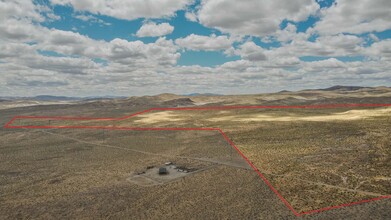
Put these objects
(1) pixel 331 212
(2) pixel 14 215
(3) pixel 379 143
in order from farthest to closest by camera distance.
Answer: (3) pixel 379 143 < (2) pixel 14 215 < (1) pixel 331 212

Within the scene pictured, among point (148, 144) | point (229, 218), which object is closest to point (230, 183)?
point (229, 218)

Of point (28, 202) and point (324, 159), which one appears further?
point (324, 159)

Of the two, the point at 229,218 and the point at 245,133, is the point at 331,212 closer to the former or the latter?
the point at 229,218

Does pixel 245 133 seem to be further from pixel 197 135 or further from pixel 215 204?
pixel 215 204

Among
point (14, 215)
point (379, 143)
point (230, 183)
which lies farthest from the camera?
point (379, 143)

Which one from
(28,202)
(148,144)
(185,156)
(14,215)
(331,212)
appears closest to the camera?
(331,212)

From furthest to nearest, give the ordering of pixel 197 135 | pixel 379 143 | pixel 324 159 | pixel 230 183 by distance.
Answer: pixel 197 135, pixel 379 143, pixel 324 159, pixel 230 183

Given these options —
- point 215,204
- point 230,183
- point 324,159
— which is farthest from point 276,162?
point 215,204

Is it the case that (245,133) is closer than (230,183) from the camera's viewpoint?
No

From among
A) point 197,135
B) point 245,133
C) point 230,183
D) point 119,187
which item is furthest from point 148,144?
point 230,183
